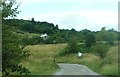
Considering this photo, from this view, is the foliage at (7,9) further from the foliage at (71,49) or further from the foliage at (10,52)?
the foliage at (71,49)

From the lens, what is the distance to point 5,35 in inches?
966

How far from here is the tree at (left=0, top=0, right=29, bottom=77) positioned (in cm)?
2433

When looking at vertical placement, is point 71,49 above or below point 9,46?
below

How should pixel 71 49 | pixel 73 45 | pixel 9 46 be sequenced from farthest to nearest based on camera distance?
pixel 71 49, pixel 73 45, pixel 9 46

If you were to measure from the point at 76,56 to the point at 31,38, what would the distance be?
7050 centimetres

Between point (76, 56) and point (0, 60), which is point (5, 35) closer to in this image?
point (0, 60)

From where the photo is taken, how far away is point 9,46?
2461 cm

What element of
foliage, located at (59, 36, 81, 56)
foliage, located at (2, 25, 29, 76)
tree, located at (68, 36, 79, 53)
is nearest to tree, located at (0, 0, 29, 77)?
foliage, located at (2, 25, 29, 76)

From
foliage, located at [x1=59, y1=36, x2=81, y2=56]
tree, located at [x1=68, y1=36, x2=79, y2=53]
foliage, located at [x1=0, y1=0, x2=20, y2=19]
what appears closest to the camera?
foliage, located at [x1=0, y1=0, x2=20, y2=19]

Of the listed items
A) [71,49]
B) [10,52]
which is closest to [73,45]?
[71,49]

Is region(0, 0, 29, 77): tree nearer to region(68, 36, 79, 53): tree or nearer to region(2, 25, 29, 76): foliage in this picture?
region(2, 25, 29, 76): foliage

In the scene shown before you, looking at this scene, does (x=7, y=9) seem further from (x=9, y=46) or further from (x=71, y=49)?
(x=71, y=49)

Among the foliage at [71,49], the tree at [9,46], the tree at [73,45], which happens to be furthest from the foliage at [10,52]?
the foliage at [71,49]

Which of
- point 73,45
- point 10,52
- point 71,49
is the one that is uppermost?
point 10,52
